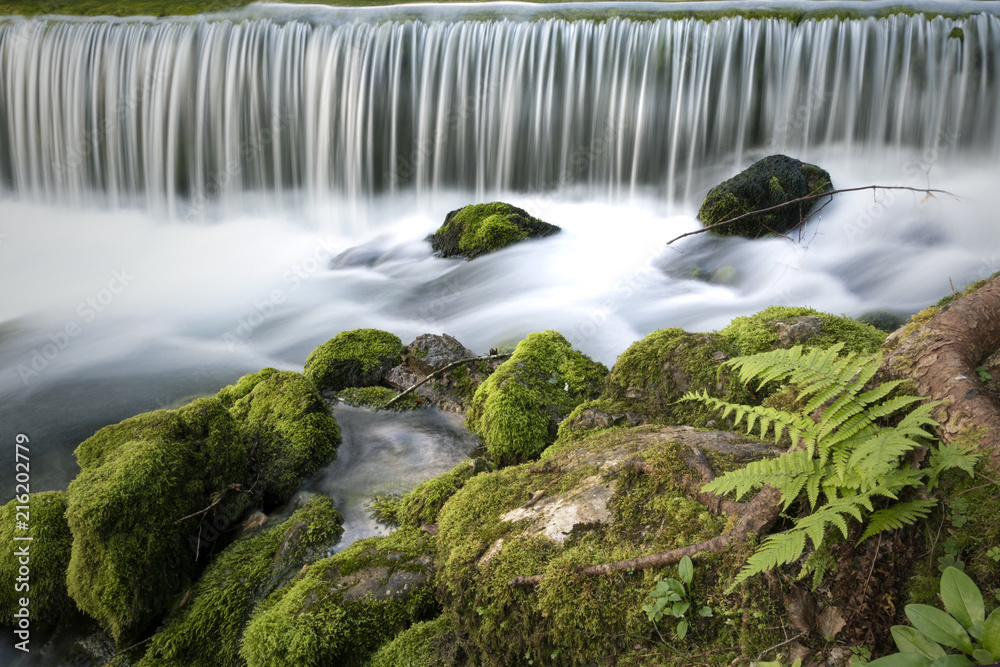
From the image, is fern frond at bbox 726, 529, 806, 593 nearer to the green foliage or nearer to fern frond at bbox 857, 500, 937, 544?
the green foliage

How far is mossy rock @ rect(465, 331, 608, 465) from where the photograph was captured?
422cm

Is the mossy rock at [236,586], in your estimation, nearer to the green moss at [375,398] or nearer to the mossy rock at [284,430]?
the mossy rock at [284,430]

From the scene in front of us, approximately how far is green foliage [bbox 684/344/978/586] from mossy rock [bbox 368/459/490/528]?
6.65 feet

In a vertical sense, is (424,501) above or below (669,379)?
below

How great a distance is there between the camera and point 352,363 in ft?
19.9

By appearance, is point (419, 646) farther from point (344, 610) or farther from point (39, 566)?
point (39, 566)

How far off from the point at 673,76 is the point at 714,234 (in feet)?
14.0

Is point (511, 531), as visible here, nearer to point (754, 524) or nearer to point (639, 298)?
point (754, 524)

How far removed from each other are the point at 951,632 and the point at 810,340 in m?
2.37

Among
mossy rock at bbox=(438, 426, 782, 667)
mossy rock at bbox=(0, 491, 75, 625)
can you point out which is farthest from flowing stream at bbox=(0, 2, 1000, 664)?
mossy rock at bbox=(438, 426, 782, 667)

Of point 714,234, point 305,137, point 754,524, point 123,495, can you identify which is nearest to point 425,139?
point 305,137

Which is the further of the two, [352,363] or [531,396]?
[352,363]

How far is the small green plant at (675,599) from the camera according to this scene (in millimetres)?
1868

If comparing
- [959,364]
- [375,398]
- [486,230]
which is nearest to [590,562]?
[959,364]
